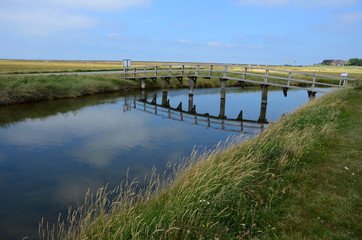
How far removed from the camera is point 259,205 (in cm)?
519

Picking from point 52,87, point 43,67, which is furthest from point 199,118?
point 43,67

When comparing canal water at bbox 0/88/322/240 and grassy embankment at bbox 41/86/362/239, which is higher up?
grassy embankment at bbox 41/86/362/239

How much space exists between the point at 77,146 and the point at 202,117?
34.1 ft

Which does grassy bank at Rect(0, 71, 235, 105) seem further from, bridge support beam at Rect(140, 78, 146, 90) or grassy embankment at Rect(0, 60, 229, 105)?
bridge support beam at Rect(140, 78, 146, 90)

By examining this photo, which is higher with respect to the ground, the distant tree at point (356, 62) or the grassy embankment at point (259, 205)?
the distant tree at point (356, 62)

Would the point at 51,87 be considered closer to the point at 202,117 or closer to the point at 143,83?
the point at 143,83

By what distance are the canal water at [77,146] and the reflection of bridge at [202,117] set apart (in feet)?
0.39

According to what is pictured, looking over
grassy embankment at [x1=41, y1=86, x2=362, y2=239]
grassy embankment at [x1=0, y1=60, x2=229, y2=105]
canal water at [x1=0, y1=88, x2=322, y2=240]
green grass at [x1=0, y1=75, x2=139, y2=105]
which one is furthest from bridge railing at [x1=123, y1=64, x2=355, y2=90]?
grassy embankment at [x1=41, y1=86, x2=362, y2=239]

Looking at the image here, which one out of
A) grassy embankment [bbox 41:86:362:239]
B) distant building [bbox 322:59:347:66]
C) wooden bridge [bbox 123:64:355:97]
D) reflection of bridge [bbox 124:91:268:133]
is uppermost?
distant building [bbox 322:59:347:66]

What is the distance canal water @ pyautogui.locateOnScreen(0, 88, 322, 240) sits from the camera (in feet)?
24.8

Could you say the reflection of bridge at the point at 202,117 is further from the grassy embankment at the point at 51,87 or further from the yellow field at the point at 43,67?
the yellow field at the point at 43,67

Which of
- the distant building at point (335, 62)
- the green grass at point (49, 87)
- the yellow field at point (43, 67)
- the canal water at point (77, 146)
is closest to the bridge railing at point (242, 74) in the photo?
the canal water at point (77, 146)

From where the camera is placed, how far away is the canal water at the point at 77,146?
24.8 ft

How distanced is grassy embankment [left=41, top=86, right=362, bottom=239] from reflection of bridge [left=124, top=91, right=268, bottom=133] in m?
9.23
